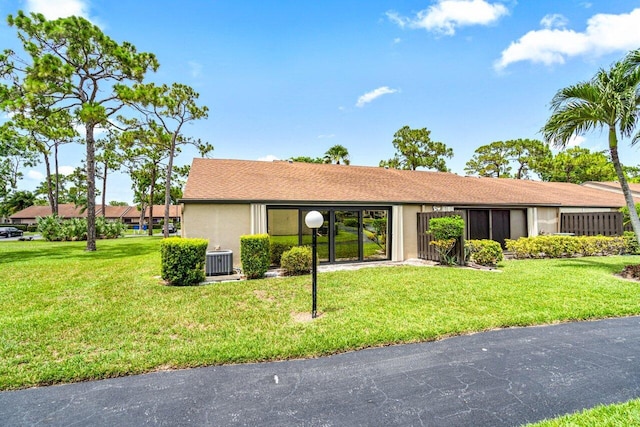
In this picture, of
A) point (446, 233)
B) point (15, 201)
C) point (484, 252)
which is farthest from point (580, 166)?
point (15, 201)

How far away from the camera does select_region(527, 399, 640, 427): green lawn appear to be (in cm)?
265

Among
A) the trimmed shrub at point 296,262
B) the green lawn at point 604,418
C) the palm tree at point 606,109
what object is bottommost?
the green lawn at point 604,418

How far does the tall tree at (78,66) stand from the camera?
15.5 m

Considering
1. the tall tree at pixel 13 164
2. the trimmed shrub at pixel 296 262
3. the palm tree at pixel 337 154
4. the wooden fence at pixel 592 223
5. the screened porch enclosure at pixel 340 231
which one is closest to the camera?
the trimmed shrub at pixel 296 262

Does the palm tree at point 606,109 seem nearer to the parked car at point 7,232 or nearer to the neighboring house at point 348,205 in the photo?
the neighboring house at point 348,205

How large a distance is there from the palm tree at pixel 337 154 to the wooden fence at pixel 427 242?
18.9 m

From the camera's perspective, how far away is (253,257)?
9219 millimetres

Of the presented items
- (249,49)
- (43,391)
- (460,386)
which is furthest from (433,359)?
(249,49)

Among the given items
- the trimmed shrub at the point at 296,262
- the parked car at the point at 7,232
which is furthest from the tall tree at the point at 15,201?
the trimmed shrub at the point at 296,262

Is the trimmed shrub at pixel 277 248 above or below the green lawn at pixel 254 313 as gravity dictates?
above

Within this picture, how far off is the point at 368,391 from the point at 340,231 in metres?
8.52

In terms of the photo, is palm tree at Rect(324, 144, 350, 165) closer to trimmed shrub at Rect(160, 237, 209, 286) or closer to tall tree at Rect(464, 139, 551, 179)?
tall tree at Rect(464, 139, 551, 179)

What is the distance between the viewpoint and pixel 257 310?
6.11 m

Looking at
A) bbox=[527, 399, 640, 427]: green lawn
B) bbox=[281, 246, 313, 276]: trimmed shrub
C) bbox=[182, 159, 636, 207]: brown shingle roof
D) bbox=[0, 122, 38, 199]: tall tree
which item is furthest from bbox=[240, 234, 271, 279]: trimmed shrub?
bbox=[0, 122, 38, 199]: tall tree
